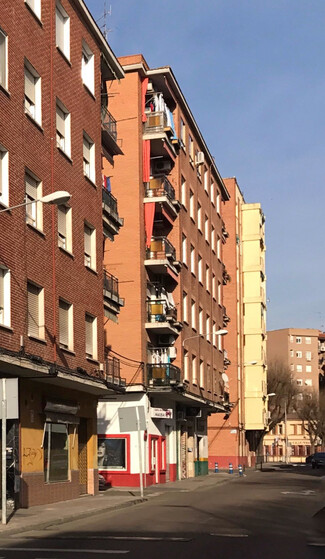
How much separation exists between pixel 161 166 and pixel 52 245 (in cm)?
2070

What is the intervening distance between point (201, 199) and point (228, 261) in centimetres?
1754

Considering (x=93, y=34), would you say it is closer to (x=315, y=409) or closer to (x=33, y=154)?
(x=33, y=154)

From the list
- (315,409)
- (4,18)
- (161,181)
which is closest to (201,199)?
(161,181)

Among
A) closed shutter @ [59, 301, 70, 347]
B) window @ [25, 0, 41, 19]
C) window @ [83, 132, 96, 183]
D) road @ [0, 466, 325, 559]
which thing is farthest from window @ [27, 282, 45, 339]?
window @ [25, 0, 41, 19]

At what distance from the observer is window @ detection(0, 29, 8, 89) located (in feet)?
71.2

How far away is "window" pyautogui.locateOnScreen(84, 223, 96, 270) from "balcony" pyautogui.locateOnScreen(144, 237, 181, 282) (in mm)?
10478

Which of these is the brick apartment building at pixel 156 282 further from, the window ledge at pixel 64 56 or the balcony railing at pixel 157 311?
the window ledge at pixel 64 56

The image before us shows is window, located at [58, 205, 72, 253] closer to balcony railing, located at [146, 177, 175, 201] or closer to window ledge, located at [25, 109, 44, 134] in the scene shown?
window ledge, located at [25, 109, 44, 134]

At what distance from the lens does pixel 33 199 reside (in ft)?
77.2

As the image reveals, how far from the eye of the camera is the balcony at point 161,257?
39312mm

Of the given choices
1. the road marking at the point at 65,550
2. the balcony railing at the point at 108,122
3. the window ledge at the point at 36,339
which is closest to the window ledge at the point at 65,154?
the balcony railing at the point at 108,122

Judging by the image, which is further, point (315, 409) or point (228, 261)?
point (315, 409)

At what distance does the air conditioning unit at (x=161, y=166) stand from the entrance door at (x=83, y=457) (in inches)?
737

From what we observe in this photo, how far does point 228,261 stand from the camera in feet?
Result: 230
